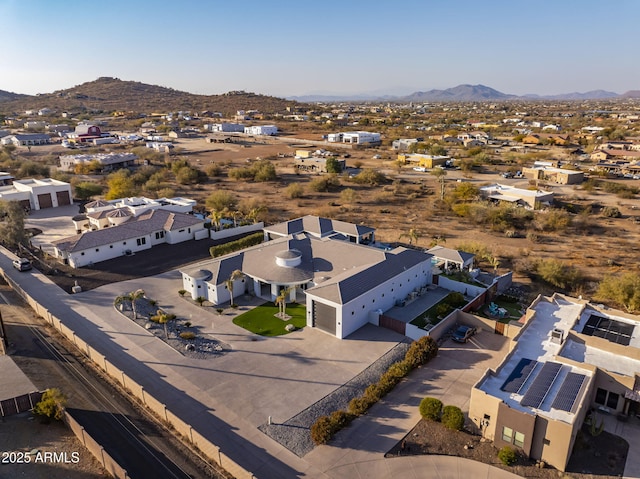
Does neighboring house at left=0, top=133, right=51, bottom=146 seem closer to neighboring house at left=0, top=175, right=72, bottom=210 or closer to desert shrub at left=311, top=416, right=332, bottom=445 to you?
neighboring house at left=0, top=175, right=72, bottom=210

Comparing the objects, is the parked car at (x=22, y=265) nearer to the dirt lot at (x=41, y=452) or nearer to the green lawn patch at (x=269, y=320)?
the green lawn patch at (x=269, y=320)

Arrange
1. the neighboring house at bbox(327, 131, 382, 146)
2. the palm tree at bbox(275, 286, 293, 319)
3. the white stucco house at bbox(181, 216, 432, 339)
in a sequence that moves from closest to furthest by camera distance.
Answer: the white stucco house at bbox(181, 216, 432, 339), the palm tree at bbox(275, 286, 293, 319), the neighboring house at bbox(327, 131, 382, 146)

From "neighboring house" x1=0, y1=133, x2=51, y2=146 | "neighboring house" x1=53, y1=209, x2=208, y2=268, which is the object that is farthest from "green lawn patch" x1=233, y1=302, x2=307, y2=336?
"neighboring house" x1=0, y1=133, x2=51, y2=146

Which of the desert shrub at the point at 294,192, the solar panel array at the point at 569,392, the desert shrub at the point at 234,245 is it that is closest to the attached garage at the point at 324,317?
the solar panel array at the point at 569,392

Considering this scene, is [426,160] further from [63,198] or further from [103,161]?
[63,198]

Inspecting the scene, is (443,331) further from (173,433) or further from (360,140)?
(360,140)

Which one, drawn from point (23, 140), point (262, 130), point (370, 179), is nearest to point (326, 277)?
point (370, 179)
